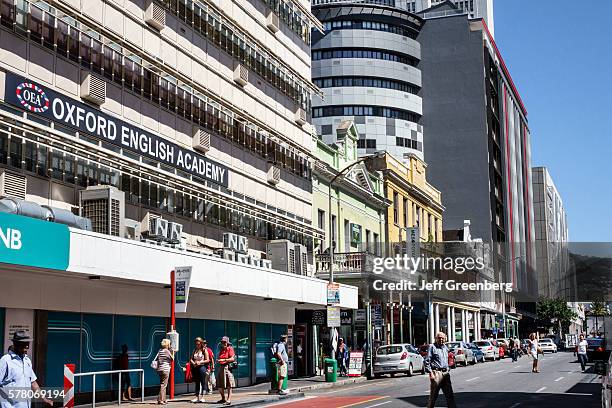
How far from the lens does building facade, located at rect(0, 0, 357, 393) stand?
20.6 meters

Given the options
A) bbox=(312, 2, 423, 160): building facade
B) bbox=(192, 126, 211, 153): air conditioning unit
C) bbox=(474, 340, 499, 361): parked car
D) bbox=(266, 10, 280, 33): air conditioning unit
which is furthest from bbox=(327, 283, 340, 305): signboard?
bbox=(312, 2, 423, 160): building facade

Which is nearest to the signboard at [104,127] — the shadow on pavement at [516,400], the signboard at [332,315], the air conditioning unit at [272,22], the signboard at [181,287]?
the signboard at [181,287]

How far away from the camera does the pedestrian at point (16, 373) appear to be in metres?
10.0

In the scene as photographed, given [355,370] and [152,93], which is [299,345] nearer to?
[355,370]

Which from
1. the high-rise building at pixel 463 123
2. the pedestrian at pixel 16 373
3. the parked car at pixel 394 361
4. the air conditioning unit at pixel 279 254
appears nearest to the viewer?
the pedestrian at pixel 16 373

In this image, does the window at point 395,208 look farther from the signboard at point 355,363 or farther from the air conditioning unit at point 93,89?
the air conditioning unit at point 93,89

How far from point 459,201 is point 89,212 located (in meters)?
79.0

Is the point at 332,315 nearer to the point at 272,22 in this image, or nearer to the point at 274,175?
the point at 274,175

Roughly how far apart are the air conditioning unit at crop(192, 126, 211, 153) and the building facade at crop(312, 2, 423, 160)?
2405 inches

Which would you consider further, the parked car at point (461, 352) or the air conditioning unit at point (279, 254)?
the parked car at point (461, 352)

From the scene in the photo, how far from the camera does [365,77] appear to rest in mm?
93375

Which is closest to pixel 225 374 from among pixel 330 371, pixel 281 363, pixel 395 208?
pixel 281 363

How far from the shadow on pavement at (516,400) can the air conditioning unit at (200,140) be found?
11.6 meters

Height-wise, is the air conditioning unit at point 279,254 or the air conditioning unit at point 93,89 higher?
the air conditioning unit at point 93,89
